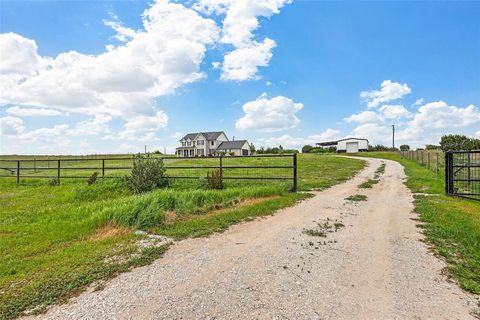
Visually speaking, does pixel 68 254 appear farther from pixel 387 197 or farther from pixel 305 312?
pixel 387 197

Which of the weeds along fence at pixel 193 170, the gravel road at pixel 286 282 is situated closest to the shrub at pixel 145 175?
the weeds along fence at pixel 193 170

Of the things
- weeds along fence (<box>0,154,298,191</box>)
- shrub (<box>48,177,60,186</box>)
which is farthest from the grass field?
shrub (<box>48,177,60,186</box>)

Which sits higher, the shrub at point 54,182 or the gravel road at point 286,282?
the shrub at point 54,182

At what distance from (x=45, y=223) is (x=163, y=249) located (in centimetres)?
366

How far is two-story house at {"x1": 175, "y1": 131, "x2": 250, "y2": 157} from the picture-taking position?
5969 cm

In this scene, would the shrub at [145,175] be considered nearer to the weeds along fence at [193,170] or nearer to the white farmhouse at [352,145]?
the weeds along fence at [193,170]

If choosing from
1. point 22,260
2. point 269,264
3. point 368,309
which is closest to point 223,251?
point 269,264

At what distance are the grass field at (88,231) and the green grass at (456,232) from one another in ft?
11.6

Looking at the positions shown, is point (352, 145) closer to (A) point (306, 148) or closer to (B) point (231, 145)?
(A) point (306, 148)

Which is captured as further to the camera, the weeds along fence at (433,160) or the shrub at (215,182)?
the weeds along fence at (433,160)

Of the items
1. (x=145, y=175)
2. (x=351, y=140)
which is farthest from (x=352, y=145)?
(x=145, y=175)

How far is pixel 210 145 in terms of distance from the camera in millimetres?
61281

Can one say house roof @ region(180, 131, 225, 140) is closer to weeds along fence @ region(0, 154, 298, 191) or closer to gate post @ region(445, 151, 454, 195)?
weeds along fence @ region(0, 154, 298, 191)

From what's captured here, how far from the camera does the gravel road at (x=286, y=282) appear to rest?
264cm
